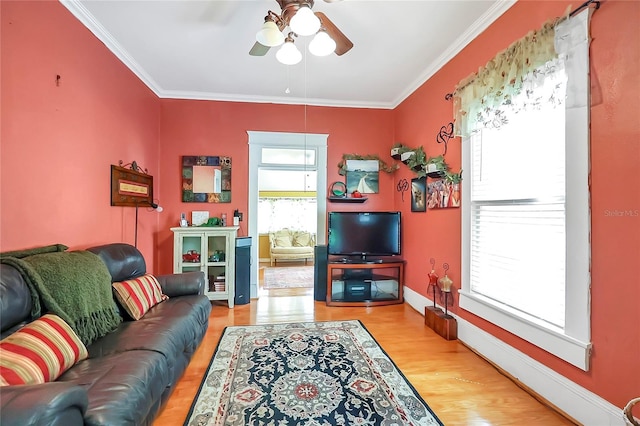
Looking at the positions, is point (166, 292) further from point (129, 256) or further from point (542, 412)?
point (542, 412)

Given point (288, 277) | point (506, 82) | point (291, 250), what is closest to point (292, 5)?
point (506, 82)

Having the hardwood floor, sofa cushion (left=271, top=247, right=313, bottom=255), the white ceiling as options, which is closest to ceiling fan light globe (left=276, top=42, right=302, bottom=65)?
the white ceiling

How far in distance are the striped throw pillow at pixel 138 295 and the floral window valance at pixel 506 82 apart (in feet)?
10.1

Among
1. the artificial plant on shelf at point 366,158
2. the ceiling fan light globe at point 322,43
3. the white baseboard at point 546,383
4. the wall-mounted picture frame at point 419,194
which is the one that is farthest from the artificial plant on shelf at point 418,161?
the ceiling fan light globe at point 322,43

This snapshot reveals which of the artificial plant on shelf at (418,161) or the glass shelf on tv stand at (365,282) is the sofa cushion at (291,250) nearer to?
the glass shelf on tv stand at (365,282)

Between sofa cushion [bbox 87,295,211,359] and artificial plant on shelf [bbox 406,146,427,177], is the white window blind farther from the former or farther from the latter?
sofa cushion [bbox 87,295,211,359]

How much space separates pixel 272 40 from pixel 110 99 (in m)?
1.97

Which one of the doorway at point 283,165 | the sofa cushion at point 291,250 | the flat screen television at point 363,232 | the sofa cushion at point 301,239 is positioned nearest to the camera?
the flat screen television at point 363,232

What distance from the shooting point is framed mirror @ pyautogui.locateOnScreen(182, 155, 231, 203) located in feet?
12.7

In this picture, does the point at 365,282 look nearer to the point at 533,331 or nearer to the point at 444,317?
the point at 444,317

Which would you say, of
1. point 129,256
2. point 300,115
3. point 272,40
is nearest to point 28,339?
point 129,256

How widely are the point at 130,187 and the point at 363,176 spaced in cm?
300

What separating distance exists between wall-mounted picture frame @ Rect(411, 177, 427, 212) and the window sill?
118 centimetres

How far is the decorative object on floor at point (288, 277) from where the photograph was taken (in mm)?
4826
